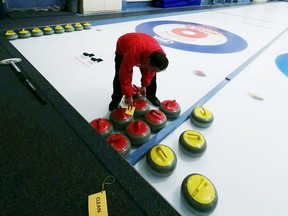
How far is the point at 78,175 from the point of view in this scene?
67 cm

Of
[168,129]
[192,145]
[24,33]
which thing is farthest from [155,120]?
[24,33]

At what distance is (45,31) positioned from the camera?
1.97 m

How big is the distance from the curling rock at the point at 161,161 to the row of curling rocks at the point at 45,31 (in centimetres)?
168

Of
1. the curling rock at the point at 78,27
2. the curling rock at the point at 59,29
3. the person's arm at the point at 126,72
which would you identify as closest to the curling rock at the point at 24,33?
the curling rock at the point at 59,29

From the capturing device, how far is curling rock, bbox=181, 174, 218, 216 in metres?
0.65

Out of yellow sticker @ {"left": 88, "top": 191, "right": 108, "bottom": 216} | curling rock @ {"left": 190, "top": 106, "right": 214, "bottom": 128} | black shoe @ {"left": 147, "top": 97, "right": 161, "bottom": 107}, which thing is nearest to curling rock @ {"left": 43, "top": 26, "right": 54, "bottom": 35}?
black shoe @ {"left": 147, "top": 97, "right": 161, "bottom": 107}

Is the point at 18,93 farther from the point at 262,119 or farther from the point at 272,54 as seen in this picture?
the point at 272,54

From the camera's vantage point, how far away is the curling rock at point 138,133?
0.88m

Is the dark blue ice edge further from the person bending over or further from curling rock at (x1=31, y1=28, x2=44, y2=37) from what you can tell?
curling rock at (x1=31, y1=28, x2=44, y2=37)

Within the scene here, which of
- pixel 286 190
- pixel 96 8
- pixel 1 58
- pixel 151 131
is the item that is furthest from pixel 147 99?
pixel 96 8

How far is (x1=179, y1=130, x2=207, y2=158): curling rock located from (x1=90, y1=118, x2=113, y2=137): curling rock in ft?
1.01

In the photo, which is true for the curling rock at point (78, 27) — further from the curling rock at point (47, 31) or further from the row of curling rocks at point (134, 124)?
the row of curling rocks at point (134, 124)

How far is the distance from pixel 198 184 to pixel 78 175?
1.27 feet

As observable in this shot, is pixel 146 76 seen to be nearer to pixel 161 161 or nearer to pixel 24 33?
pixel 161 161
